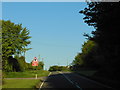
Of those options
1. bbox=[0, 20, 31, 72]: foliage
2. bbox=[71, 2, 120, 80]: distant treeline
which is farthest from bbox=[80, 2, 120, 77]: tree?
bbox=[0, 20, 31, 72]: foliage

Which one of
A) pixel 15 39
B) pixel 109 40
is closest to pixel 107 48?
pixel 109 40

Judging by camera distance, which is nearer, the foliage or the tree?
the tree

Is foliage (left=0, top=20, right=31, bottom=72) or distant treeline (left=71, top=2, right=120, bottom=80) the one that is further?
foliage (left=0, top=20, right=31, bottom=72)

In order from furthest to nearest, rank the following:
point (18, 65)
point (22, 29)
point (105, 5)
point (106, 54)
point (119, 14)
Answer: point (18, 65)
point (22, 29)
point (105, 5)
point (119, 14)
point (106, 54)

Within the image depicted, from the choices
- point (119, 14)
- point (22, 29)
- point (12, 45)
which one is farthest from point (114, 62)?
point (22, 29)

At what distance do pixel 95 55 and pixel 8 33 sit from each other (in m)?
53.8

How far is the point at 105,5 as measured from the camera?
31.6 ft

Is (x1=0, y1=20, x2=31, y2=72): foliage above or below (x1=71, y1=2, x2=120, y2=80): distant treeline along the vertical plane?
above

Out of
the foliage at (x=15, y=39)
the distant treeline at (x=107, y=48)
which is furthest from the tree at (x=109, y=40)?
the foliage at (x=15, y=39)

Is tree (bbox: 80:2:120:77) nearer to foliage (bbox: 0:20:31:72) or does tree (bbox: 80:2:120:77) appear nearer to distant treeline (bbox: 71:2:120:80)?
distant treeline (bbox: 71:2:120:80)

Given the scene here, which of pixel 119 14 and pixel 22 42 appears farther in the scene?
pixel 22 42

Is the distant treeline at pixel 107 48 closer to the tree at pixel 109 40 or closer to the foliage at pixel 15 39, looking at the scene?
the tree at pixel 109 40

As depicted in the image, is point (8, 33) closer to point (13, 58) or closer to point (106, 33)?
point (13, 58)

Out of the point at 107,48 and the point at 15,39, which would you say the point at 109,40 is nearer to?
the point at 107,48
